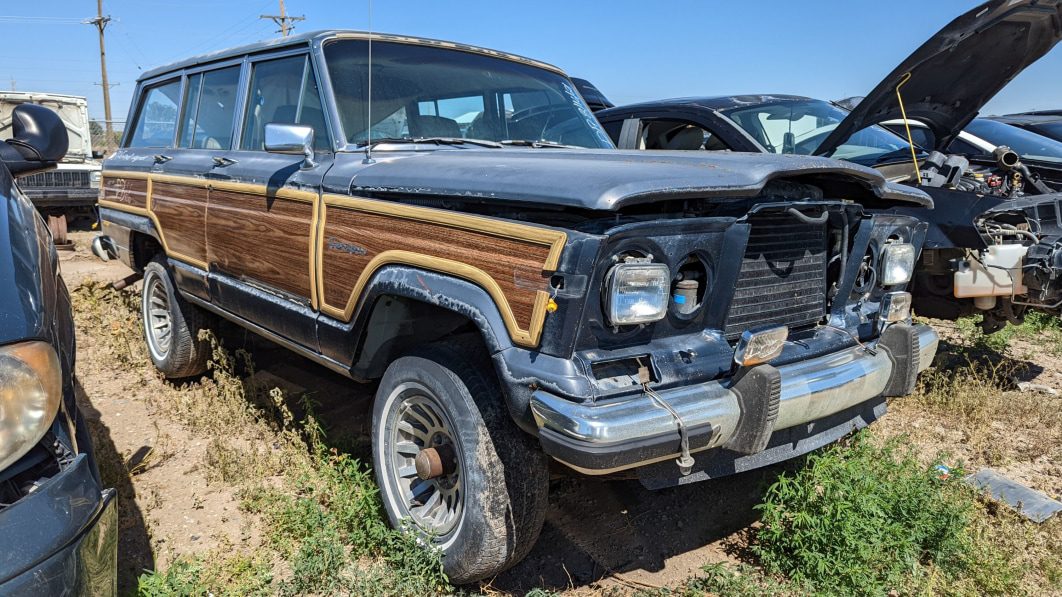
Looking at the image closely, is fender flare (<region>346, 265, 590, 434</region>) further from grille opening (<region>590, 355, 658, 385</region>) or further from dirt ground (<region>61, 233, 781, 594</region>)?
dirt ground (<region>61, 233, 781, 594</region>)

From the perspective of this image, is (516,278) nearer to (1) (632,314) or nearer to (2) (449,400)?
(1) (632,314)

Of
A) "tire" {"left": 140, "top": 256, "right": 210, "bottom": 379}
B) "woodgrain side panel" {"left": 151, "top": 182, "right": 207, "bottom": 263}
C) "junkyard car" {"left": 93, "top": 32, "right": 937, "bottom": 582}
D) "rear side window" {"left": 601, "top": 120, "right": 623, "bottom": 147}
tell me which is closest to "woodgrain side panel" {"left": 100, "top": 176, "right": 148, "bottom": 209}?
"woodgrain side panel" {"left": 151, "top": 182, "right": 207, "bottom": 263}

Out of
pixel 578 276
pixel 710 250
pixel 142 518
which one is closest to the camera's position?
pixel 578 276

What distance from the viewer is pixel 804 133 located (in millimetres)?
5801

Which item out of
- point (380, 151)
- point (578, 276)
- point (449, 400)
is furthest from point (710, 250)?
point (380, 151)

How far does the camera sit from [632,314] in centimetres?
221

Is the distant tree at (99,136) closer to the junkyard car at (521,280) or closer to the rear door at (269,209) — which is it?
the rear door at (269,209)

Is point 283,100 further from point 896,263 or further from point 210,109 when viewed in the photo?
point 896,263

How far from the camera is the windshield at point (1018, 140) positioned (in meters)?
5.91

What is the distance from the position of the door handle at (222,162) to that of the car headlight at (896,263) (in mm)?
3242

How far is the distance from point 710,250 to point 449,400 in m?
1.05

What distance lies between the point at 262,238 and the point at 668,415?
7.42ft

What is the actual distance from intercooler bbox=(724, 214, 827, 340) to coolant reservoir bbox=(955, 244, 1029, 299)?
92.7 inches

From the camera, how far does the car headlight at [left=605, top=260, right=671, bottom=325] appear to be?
7.12ft
